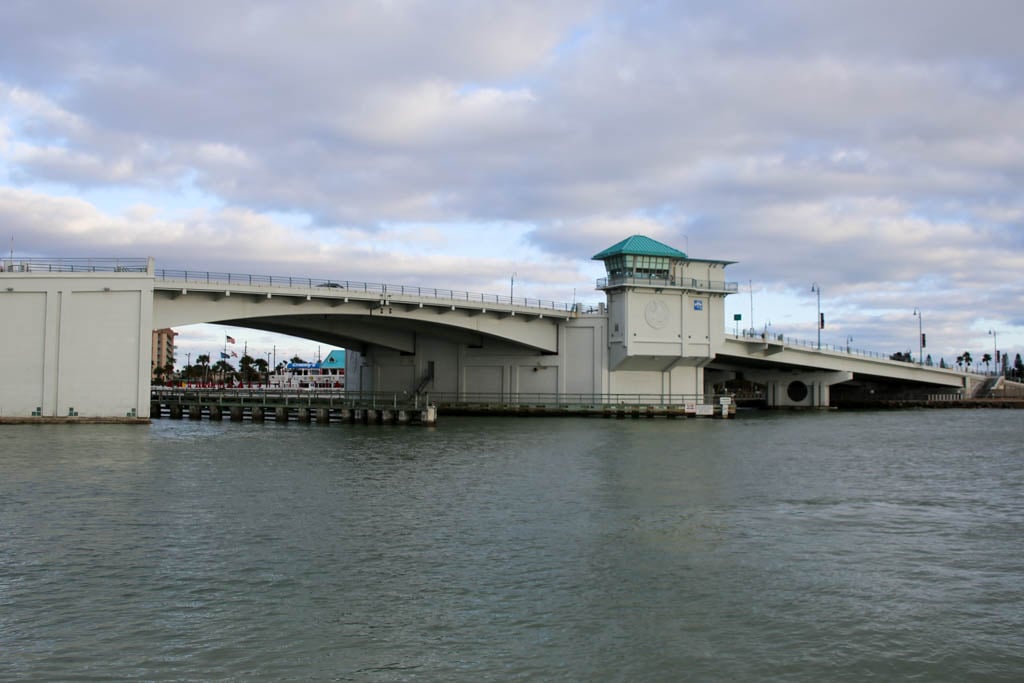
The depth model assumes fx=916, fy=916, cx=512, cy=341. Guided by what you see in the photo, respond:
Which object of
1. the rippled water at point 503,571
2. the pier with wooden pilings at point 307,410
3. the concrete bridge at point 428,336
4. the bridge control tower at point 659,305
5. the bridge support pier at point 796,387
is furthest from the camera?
the bridge support pier at point 796,387

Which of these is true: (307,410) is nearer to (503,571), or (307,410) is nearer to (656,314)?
(656,314)

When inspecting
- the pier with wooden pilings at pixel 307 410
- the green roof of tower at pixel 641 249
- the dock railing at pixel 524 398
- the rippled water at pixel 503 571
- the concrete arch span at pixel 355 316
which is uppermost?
the green roof of tower at pixel 641 249

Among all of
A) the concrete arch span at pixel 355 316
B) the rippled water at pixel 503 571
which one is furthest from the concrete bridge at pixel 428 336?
the rippled water at pixel 503 571

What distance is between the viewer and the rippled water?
1429 cm

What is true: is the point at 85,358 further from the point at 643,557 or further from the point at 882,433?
the point at 882,433

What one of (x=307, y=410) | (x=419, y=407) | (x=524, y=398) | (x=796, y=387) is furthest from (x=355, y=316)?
(x=796, y=387)

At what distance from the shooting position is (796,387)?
11319cm

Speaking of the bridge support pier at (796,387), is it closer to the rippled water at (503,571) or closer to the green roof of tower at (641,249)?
the green roof of tower at (641,249)

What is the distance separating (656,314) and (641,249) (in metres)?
5.81

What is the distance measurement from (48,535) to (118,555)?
3268 mm

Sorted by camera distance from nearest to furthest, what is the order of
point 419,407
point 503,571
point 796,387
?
1. point 503,571
2. point 419,407
3. point 796,387

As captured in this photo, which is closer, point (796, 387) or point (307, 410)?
point (307, 410)

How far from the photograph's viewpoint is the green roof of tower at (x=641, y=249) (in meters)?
79.4

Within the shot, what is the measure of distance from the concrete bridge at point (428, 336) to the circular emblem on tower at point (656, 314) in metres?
0.12
